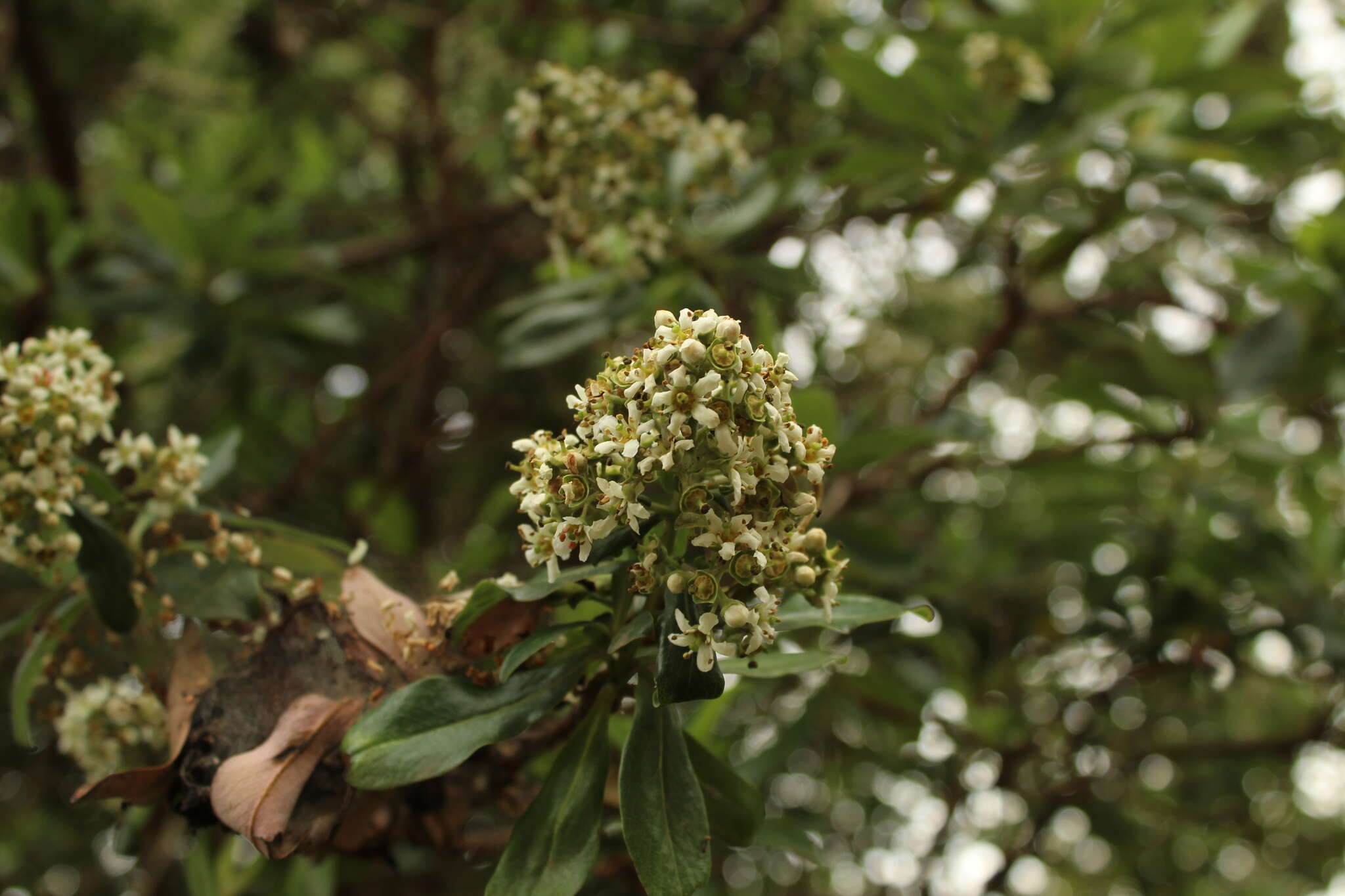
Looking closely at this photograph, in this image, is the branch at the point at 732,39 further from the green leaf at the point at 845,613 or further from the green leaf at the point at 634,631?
the green leaf at the point at 634,631

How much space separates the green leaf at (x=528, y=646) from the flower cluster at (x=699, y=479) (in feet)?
0.33

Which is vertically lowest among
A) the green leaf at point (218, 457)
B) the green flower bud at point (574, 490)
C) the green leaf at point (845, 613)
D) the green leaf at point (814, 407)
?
the green leaf at point (814, 407)

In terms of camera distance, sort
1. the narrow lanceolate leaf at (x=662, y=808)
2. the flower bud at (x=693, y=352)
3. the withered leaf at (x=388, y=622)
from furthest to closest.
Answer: the withered leaf at (x=388, y=622) → the narrow lanceolate leaf at (x=662, y=808) → the flower bud at (x=693, y=352)

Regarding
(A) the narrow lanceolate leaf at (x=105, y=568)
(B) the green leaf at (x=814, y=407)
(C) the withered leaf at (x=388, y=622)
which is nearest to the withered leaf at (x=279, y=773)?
(C) the withered leaf at (x=388, y=622)

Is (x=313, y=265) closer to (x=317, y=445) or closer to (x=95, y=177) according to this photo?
(x=317, y=445)

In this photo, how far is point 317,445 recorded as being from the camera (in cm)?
323

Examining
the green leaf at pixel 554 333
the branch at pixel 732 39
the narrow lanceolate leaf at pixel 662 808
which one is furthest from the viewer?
the branch at pixel 732 39

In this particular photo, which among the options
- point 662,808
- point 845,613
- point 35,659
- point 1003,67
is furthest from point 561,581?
point 1003,67

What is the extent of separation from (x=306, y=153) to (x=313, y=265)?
0.87 metres

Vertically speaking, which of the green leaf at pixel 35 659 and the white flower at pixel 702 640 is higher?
the white flower at pixel 702 640

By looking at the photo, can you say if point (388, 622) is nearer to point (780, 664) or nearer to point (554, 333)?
point (780, 664)

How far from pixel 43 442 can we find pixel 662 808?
1.01 metres

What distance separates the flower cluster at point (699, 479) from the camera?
1.18m

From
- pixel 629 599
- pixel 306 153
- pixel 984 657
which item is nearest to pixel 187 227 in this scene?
pixel 306 153
